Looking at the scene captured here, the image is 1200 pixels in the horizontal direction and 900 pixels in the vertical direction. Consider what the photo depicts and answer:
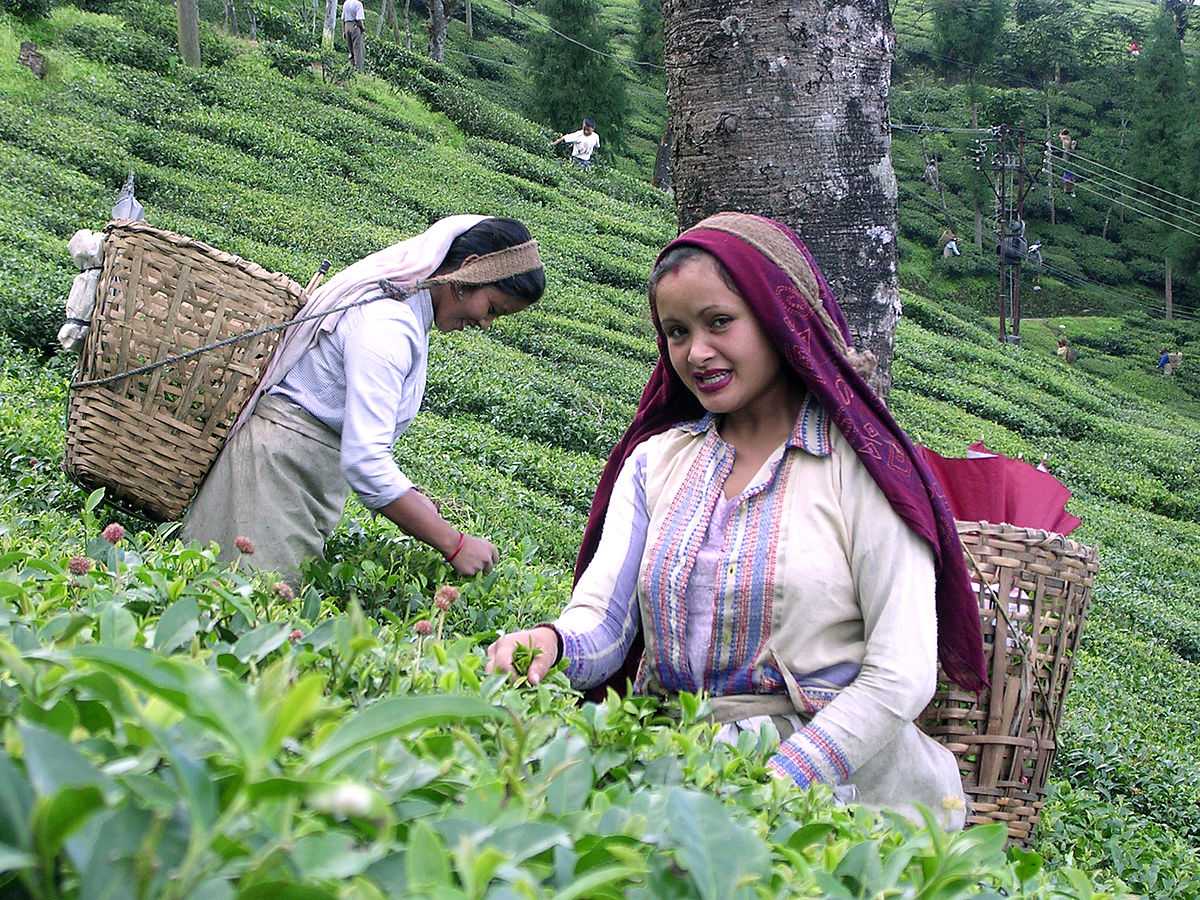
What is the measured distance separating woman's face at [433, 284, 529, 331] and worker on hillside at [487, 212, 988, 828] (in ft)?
3.28

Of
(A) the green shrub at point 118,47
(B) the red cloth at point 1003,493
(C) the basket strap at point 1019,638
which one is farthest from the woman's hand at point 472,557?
(A) the green shrub at point 118,47

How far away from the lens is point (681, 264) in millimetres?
1981

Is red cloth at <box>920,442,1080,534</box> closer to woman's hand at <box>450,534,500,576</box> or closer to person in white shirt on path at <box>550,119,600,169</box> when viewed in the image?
woman's hand at <box>450,534,500,576</box>

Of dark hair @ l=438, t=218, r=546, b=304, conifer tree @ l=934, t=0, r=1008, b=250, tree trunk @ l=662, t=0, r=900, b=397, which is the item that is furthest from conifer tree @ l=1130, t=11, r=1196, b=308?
dark hair @ l=438, t=218, r=546, b=304

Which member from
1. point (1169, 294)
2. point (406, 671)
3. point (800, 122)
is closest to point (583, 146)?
point (800, 122)

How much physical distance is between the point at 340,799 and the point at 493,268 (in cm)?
251

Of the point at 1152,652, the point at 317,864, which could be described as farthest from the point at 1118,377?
the point at 317,864

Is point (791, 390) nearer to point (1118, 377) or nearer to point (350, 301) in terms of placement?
point (350, 301)

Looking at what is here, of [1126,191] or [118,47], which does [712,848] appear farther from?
[1126,191]

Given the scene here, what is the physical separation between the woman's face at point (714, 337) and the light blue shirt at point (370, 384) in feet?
3.12

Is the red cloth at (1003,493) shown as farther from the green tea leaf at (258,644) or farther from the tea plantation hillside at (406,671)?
the green tea leaf at (258,644)

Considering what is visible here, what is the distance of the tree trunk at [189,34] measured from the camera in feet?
52.5

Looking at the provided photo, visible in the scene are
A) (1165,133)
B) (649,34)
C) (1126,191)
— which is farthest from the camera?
(1126,191)

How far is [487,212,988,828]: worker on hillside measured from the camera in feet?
6.18
